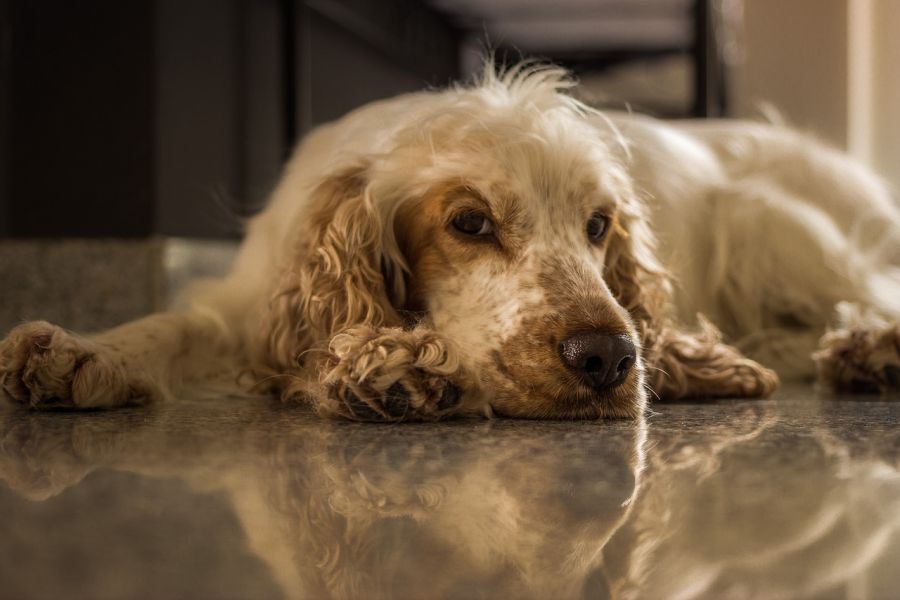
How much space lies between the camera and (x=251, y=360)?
251 cm

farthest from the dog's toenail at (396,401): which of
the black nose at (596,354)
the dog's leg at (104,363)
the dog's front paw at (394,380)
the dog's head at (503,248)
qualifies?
the dog's leg at (104,363)

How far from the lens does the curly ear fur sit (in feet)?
8.29

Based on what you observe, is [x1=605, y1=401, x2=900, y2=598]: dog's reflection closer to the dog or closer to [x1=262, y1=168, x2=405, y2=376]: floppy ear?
the dog

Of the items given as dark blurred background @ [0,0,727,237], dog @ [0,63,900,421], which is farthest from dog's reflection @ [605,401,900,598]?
dark blurred background @ [0,0,727,237]

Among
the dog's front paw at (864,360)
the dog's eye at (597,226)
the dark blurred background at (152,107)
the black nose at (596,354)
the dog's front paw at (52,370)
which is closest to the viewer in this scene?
the black nose at (596,354)

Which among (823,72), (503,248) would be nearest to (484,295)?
(503,248)

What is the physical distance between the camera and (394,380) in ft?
6.44

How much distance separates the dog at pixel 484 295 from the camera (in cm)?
200

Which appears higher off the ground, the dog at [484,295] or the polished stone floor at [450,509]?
the dog at [484,295]

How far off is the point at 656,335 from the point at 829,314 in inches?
36.0

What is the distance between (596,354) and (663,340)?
72 centimetres

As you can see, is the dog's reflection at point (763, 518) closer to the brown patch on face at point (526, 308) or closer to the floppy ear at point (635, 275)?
the brown patch on face at point (526, 308)

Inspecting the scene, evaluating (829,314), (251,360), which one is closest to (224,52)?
(251,360)

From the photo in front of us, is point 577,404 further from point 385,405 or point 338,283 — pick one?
point 338,283
